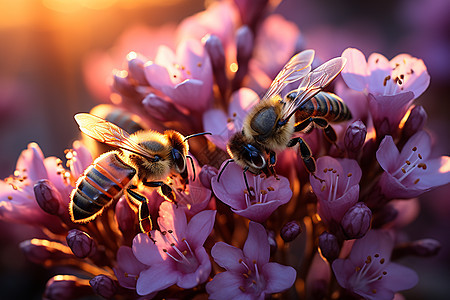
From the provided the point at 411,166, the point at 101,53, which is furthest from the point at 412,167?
the point at 101,53

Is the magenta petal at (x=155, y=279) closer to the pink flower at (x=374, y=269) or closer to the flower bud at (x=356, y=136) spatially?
the pink flower at (x=374, y=269)

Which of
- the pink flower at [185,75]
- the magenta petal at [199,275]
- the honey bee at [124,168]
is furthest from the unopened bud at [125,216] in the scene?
the pink flower at [185,75]

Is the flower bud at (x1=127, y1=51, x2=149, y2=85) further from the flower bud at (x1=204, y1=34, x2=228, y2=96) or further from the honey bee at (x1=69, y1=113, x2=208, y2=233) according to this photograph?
the honey bee at (x1=69, y1=113, x2=208, y2=233)

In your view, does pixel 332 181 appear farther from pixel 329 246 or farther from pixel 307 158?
pixel 329 246

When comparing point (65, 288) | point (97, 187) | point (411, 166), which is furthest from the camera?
point (65, 288)

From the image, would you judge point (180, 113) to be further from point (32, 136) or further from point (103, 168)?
point (32, 136)
